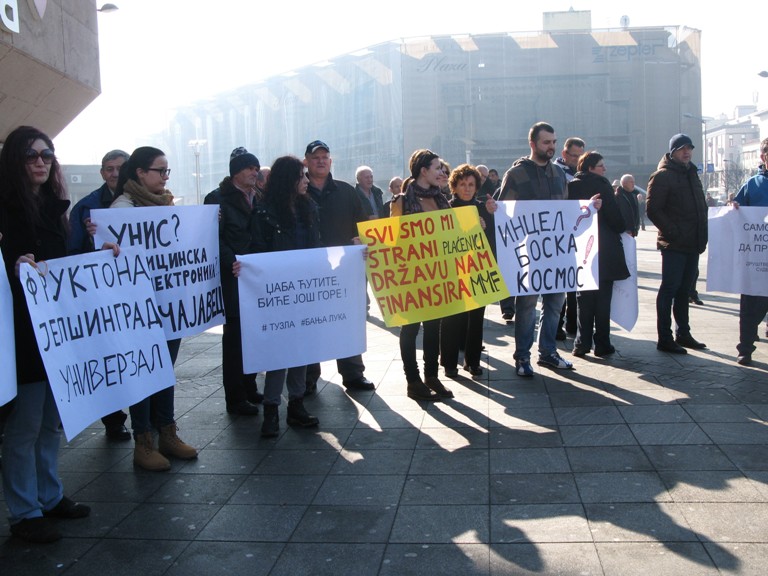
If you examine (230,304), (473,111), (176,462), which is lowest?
(176,462)

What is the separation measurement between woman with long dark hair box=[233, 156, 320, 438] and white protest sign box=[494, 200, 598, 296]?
1896mm

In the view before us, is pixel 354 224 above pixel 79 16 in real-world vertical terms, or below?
below

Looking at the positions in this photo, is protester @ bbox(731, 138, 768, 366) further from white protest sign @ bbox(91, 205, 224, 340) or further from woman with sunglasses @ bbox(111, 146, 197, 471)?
woman with sunglasses @ bbox(111, 146, 197, 471)

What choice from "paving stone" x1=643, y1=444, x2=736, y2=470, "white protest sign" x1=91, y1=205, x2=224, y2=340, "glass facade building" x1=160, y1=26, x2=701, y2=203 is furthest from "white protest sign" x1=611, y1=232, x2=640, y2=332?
"glass facade building" x1=160, y1=26, x2=701, y2=203

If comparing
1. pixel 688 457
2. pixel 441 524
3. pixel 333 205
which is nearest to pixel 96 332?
pixel 441 524

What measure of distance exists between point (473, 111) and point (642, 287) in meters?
51.8

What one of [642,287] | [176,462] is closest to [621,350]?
[176,462]

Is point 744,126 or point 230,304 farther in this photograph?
point 744,126

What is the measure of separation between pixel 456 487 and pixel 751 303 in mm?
4372

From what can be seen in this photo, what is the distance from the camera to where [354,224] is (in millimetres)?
6613

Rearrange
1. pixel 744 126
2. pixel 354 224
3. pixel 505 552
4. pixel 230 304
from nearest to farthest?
pixel 505 552 → pixel 230 304 → pixel 354 224 → pixel 744 126

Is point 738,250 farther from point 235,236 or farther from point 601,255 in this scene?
point 235,236

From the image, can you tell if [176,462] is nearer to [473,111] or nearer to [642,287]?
[642,287]

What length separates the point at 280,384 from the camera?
5.90 metres
